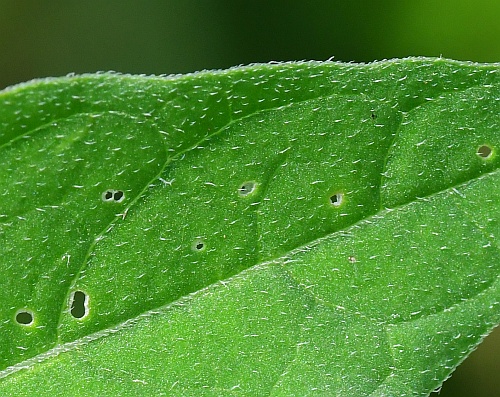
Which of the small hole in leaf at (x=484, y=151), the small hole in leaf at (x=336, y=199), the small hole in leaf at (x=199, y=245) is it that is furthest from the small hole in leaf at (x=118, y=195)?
the small hole in leaf at (x=484, y=151)

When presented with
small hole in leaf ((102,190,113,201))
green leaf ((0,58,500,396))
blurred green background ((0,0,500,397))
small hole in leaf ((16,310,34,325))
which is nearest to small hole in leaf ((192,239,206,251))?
green leaf ((0,58,500,396))

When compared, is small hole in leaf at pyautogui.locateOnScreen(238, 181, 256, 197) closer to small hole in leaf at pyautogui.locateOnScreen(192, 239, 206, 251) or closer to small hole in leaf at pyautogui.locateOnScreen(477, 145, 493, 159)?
small hole in leaf at pyautogui.locateOnScreen(192, 239, 206, 251)

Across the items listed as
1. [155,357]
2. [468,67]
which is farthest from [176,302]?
[468,67]

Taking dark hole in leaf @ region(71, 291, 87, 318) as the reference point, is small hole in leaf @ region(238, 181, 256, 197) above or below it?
above

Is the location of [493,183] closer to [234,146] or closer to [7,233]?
[234,146]

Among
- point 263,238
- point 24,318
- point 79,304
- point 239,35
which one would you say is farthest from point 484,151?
point 239,35

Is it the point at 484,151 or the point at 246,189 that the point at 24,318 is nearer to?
the point at 246,189
